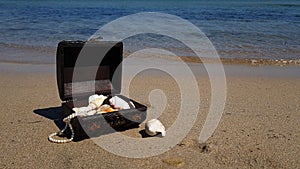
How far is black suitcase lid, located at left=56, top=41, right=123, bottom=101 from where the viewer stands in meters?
3.63

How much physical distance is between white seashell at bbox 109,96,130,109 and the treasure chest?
7cm

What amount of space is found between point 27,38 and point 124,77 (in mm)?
6680

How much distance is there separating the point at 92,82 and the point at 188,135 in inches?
56.0

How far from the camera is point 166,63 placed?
8094 mm

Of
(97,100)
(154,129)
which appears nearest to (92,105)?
(97,100)

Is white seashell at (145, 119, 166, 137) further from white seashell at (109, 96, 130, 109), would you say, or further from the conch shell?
the conch shell

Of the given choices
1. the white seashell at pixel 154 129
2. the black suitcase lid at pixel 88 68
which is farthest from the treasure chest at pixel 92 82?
the white seashell at pixel 154 129

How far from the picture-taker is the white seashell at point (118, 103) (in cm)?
379

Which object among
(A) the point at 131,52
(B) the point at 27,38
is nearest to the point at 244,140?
(A) the point at 131,52

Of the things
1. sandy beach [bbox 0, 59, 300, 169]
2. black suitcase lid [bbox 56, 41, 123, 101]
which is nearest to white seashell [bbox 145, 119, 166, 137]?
sandy beach [bbox 0, 59, 300, 169]

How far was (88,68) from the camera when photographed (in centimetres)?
401

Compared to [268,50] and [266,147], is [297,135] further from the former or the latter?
[268,50]

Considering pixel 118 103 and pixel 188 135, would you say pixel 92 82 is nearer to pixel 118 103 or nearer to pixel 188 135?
pixel 118 103

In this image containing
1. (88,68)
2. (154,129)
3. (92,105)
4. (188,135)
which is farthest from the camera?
(88,68)
